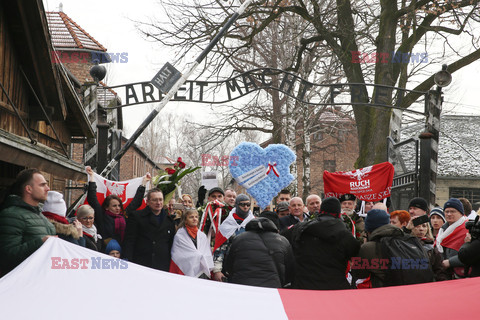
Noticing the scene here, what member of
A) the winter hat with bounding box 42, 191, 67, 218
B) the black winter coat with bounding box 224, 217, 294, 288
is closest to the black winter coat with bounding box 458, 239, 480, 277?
the black winter coat with bounding box 224, 217, 294, 288

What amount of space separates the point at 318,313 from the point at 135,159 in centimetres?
5912

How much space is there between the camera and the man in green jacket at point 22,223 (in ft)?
15.6

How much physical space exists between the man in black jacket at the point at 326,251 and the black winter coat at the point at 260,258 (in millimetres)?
199

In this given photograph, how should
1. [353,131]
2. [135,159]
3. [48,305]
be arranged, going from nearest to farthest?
[48,305] < [353,131] < [135,159]

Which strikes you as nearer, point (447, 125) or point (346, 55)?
point (346, 55)

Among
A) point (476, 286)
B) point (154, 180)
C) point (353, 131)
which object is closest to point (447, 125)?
point (353, 131)

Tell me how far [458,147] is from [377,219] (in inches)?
1209

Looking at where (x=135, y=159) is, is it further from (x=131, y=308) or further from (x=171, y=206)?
(x=131, y=308)

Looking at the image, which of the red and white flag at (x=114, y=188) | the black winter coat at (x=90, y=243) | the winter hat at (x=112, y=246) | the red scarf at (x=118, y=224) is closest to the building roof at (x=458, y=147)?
the red and white flag at (x=114, y=188)

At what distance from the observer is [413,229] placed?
7324 millimetres

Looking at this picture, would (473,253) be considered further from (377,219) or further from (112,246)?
(112,246)

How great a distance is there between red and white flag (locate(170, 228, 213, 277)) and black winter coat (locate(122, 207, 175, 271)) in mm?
141

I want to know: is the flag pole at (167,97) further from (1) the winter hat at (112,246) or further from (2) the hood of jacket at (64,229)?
(2) the hood of jacket at (64,229)

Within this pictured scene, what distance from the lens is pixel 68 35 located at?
34062 millimetres
